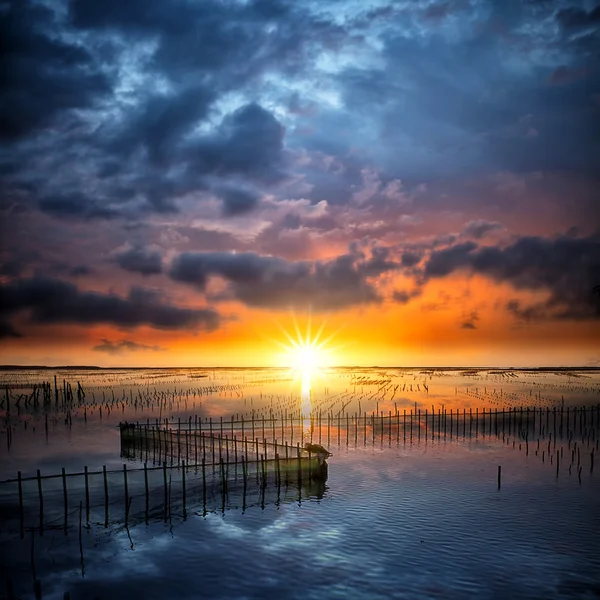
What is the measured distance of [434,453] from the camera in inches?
1629

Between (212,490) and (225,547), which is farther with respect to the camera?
(212,490)

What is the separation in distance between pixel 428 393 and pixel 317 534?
78.1m

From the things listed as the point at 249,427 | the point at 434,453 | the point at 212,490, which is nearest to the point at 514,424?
the point at 434,453

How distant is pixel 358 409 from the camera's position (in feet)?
232

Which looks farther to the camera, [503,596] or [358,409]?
[358,409]

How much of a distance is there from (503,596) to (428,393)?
8208 cm

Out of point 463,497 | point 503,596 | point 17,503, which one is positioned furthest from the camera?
point 463,497

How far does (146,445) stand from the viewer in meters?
39.5

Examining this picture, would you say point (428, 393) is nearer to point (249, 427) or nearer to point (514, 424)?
point (514, 424)

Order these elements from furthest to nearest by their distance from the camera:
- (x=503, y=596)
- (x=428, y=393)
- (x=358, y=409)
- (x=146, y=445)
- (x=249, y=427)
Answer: (x=428, y=393), (x=358, y=409), (x=249, y=427), (x=146, y=445), (x=503, y=596)

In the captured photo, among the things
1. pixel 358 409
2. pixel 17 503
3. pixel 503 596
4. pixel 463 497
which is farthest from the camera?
pixel 358 409

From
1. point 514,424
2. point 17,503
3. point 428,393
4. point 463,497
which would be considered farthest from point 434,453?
point 428,393

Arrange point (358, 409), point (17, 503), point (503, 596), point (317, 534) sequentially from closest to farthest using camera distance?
point (503, 596) < point (317, 534) < point (17, 503) < point (358, 409)

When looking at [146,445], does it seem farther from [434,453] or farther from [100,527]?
[434,453]
